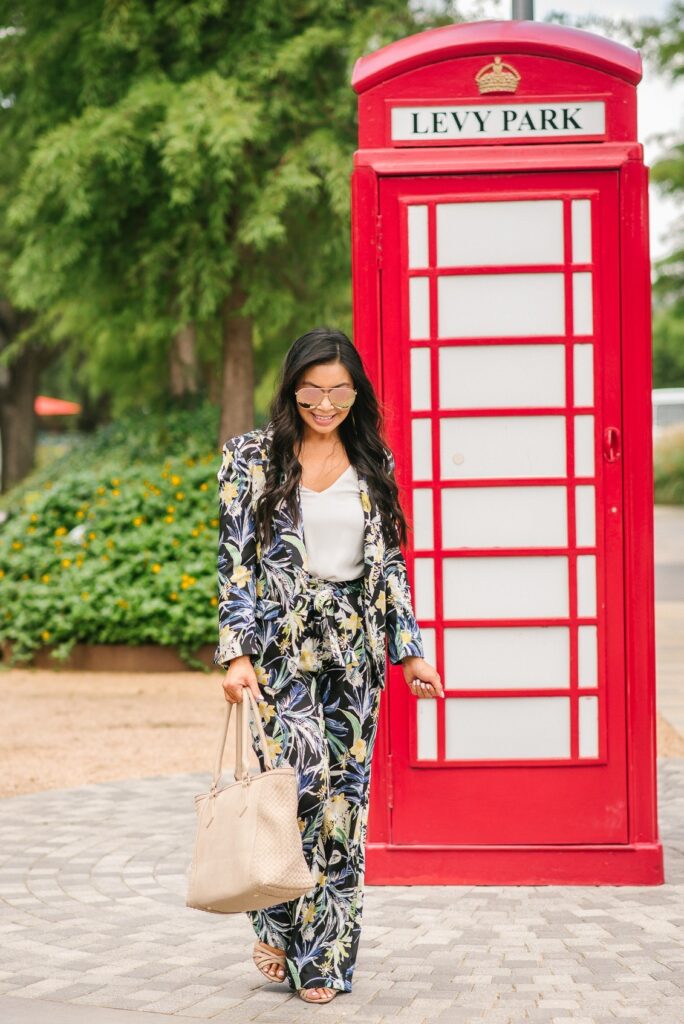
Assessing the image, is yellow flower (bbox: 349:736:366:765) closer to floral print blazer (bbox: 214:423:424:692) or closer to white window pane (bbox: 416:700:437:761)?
floral print blazer (bbox: 214:423:424:692)

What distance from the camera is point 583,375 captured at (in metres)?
5.16

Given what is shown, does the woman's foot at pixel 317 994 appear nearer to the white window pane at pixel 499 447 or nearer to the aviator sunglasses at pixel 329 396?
the aviator sunglasses at pixel 329 396

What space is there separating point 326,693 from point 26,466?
72.0ft

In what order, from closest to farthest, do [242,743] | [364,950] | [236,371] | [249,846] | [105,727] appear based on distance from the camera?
[249,846], [242,743], [364,950], [105,727], [236,371]

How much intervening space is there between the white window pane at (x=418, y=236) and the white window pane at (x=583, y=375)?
62cm

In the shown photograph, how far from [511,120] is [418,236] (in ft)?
1.70

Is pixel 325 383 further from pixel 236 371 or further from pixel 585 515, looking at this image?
pixel 236 371

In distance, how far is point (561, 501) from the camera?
5199 millimetres

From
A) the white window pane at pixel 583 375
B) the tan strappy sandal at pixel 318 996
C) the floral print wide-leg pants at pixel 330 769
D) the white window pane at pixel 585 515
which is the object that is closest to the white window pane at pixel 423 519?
the white window pane at pixel 585 515

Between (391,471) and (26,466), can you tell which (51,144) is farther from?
(26,466)

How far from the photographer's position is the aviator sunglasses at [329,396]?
13.1ft

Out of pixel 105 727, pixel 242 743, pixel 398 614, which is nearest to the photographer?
pixel 242 743

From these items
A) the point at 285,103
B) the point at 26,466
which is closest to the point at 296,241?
the point at 285,103

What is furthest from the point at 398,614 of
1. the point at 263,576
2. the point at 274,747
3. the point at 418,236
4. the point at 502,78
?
the point at 502,78
